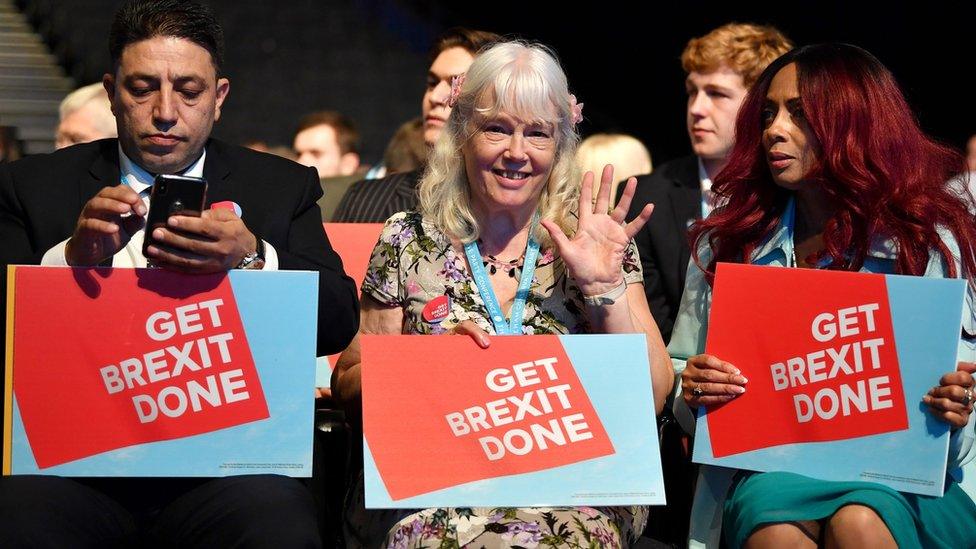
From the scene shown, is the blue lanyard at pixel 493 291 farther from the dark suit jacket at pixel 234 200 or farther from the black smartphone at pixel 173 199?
the black smartphone at pixel 173 199

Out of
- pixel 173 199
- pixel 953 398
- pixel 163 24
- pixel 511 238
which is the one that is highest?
pixel 163 24

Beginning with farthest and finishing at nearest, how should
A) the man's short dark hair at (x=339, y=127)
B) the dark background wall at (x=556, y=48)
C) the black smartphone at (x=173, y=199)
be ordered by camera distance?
the dark background wall at (x=556, y=48), the man's short dark hair at (x=339, y=127), the black smartphone at (x=173, y=199)

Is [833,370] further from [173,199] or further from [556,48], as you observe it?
[556,48]

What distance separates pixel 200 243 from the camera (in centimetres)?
274

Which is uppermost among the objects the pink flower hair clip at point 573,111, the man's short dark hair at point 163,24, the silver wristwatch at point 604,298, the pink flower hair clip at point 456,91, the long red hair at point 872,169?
the man's short dark hair at point 163,24

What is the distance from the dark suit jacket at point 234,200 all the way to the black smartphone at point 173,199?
1.35ft

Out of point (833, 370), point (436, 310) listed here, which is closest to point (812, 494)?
point (833, 370)

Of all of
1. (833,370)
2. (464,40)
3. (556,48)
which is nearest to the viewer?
(833,370)

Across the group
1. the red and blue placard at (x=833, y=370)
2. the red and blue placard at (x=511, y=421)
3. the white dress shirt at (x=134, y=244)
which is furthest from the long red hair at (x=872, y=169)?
the white dress shirt at (x=134, y=244)

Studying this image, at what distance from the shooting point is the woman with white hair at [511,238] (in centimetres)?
A: 308

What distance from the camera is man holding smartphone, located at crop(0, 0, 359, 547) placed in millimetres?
2764

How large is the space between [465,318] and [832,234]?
999 millimetres

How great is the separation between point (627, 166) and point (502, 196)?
2782 mm

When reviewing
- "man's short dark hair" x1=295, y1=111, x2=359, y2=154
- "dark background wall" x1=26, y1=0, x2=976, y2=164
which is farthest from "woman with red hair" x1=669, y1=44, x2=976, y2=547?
"man's short dark hair" x1=295, y1=111, x2=359, y2=154
